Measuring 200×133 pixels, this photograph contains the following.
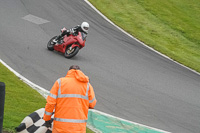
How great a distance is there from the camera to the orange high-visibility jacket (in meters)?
6.43

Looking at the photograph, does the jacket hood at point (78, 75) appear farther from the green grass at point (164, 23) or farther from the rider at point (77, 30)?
the green grass at point (164, 23)

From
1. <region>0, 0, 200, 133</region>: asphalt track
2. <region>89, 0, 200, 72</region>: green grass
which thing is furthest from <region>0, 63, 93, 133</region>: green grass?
<region>89, 0, 200, 72</region>: green grass

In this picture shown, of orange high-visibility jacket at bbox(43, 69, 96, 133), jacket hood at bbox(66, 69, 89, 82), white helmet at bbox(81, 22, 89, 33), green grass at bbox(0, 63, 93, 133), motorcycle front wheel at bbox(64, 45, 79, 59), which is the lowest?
green grass at bbox(0, 63, 93, 133)

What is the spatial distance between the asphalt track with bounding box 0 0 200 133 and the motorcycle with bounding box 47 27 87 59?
0.91 ft

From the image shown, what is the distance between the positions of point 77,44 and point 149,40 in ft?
16.5

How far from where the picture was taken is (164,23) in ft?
72.5

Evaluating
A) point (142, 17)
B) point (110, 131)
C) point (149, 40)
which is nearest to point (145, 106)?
point (110, 131)

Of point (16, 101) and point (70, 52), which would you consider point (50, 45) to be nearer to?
point (70, 52)

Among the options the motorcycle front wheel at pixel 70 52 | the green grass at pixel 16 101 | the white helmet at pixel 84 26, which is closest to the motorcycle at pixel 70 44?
the motorcycle front wheel at pixel 70 52

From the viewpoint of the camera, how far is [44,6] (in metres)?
21.1

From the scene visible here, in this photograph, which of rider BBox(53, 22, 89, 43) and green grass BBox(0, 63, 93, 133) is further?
rider BBox(53, 22, 89, 43)

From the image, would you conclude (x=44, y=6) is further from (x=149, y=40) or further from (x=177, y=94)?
(x=177, y=94)

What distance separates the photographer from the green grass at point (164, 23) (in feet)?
62.8

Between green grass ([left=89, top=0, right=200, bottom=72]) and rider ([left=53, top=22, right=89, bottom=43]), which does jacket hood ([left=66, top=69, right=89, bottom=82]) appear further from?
green grass ([left=89, top=0, right=200, bottom=72])
